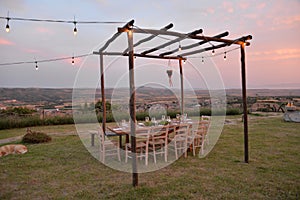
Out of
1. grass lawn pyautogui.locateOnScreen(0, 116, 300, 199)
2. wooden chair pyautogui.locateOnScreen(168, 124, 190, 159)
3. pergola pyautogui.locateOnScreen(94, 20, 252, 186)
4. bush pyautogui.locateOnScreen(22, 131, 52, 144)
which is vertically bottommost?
grass lawn pyautogui.locateOnScreen(0, 116, 300, 199)

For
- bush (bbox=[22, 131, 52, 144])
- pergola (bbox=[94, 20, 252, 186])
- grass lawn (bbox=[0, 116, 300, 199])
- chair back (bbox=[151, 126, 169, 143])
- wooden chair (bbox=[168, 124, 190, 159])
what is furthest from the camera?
bush (bbox=[22, 131, 52, 144])

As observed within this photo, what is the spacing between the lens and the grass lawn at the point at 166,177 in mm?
3031

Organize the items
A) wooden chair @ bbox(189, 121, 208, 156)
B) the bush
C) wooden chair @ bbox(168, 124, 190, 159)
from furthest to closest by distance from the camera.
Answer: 1. the bush
2. wooden chair @ bbox(189, 121, 208, 156)
3. wooden chair @ bbox(168, 124, 190, 159)

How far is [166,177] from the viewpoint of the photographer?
3.62 metres

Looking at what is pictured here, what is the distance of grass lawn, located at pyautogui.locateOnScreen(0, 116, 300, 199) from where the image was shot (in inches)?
119

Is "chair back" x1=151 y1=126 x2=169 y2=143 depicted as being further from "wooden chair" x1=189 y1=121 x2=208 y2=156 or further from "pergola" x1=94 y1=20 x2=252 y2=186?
"pergola" x1=94 y1=20 x2=252 y2=186

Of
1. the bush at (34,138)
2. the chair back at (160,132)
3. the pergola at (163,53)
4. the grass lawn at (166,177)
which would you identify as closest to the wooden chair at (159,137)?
the chair back at (160,132)

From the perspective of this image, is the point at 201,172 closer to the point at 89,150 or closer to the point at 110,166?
the point at 110,166

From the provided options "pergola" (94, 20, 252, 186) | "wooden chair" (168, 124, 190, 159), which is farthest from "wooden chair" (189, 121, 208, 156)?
"pergola" (94, 20, 252, 186)

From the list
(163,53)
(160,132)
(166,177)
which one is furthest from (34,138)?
(166,177)

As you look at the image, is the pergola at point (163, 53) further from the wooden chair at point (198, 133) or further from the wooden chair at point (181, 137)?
the wooden chair at point (181, 137)

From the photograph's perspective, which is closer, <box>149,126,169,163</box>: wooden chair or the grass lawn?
the grass lawn

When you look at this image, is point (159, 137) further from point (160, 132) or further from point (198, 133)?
point (198, 133)

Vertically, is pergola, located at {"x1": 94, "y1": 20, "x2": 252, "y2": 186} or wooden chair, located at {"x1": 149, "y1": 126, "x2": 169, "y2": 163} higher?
pergola, located at {"x1": 94, "y1": 20, "x2": 252, "y2": 186}
